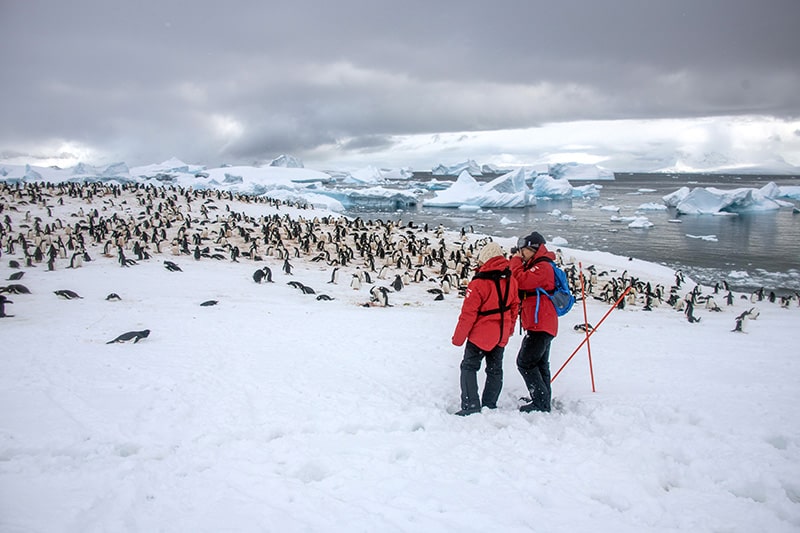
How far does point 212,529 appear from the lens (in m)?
2.72

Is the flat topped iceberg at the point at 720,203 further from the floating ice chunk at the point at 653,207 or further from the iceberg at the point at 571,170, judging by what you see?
the iceberg at the point at 571,170

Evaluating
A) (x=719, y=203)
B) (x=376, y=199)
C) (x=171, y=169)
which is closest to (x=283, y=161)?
(x=171, y=169)

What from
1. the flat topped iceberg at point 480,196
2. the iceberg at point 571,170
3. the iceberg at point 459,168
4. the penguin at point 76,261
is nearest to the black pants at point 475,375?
the penguin at point 76,261

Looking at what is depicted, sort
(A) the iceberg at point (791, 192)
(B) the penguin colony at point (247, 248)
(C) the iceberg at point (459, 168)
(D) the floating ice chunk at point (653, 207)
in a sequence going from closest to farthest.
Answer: (B) the penguin colony at point (247, 248)
(D) the floating ice chunk at point (653, 207)
(A) the iceberg at point (791, 192)
(C) the iceberg at point (459, 168)

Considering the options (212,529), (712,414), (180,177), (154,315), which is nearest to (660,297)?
(712,414)

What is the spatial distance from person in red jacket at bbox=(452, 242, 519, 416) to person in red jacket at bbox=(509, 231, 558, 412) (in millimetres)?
164

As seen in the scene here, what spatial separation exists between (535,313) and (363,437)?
71.3 inches

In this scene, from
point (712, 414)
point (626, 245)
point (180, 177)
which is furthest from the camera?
point (180, 177)

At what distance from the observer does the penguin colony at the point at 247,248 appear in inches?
490

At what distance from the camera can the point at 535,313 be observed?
165 inches

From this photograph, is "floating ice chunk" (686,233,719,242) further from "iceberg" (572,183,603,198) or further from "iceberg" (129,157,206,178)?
"iceberg" (129,157,206,178)

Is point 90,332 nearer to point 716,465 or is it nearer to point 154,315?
point 154,315

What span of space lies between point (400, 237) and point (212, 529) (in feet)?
63.1

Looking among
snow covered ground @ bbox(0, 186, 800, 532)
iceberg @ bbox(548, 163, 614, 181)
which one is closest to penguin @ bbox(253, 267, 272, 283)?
snow covered ground @ bbox(0, 186, 800, 532)
